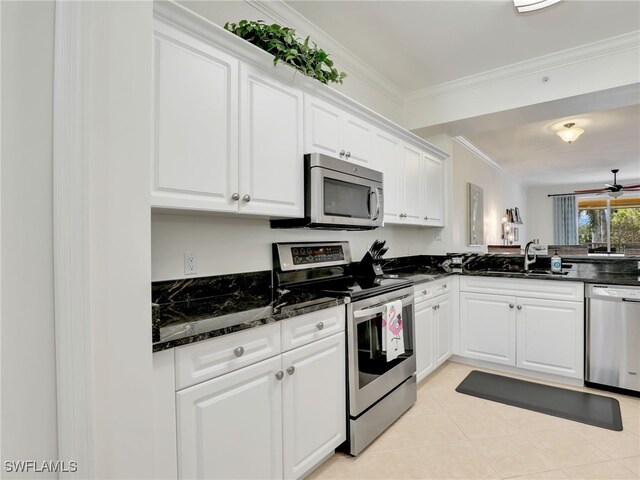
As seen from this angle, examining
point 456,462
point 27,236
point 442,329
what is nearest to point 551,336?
point 442,329

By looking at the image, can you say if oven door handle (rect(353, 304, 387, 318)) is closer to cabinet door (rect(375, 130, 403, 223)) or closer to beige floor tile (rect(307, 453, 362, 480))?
beige floor tile (rect(307, 453, 362, 480))

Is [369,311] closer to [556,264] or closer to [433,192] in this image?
[433,192]

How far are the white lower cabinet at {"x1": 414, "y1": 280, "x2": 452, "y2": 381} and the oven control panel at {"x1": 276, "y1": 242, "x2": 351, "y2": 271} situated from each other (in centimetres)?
64

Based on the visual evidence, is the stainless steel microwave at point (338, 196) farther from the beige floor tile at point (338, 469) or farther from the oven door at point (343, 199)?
the beige floor tile at point (338, 469)

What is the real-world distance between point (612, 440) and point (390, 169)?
2283 millimetres

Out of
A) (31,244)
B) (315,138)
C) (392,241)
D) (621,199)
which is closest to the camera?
(31,244)

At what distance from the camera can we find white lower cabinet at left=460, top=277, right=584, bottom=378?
2.84m

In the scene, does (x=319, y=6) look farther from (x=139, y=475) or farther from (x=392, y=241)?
(x=139, y=475)

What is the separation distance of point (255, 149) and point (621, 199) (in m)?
9.91

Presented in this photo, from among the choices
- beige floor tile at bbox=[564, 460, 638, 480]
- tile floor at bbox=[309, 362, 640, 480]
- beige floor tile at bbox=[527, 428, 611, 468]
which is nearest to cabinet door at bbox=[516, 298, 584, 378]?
tile floor at bbox=[309, 362, 640, 480]

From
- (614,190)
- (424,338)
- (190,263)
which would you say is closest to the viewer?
(190,263)

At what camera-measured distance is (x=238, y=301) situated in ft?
5.82

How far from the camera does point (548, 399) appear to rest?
8.64 feet

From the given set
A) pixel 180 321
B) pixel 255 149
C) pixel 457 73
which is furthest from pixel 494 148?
pixel 180 321
